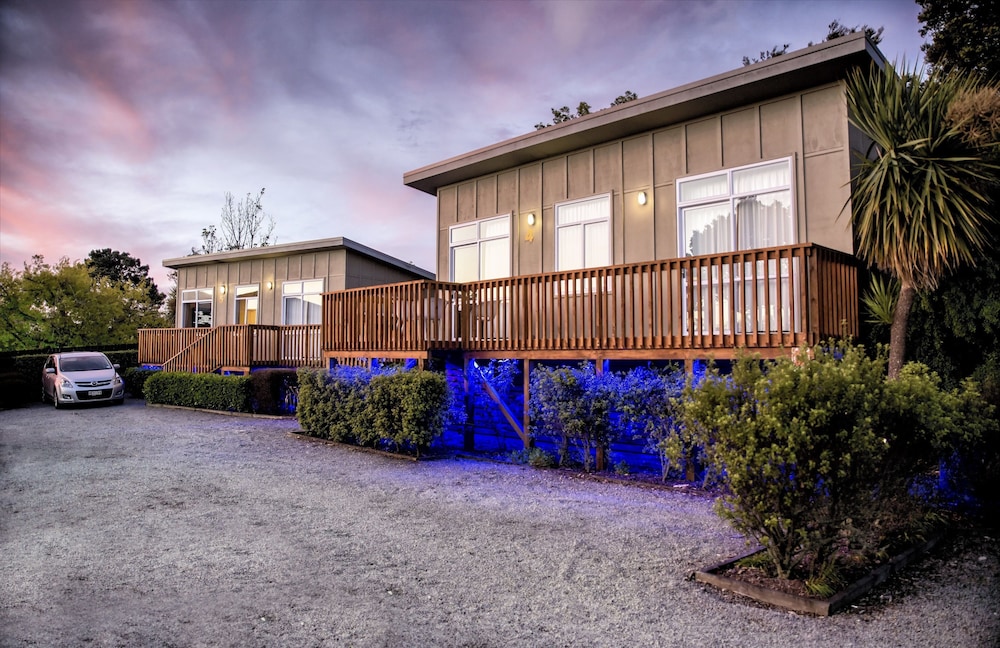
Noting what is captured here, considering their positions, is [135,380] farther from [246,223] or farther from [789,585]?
[789,585]

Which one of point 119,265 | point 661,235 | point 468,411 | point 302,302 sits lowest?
point 468,411

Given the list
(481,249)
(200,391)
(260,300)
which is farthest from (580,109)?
(200,391)

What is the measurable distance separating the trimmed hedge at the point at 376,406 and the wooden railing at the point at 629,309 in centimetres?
116

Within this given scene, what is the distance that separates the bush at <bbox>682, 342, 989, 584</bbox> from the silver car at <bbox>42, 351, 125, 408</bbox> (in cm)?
1716

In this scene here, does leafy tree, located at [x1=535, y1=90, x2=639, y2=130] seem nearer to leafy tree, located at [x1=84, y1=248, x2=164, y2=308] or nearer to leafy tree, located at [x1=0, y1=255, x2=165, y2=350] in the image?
leafy tree, located at [x1=0, y1=255, x2=165, y2=350]

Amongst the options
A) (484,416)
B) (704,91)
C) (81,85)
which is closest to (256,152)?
(484,416)

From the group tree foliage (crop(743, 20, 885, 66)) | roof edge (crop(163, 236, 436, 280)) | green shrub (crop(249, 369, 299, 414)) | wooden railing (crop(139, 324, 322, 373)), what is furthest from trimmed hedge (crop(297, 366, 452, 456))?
tree foliage (crop(743, 20, 885, 66))

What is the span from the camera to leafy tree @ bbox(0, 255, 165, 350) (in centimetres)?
2322

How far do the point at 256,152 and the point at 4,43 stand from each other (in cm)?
1514

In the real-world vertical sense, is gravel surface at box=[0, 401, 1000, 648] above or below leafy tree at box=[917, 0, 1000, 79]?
below

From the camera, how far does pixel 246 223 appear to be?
36.8 meters

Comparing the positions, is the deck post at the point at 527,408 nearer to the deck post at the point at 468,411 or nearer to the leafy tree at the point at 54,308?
the deck post at the point at 468,411

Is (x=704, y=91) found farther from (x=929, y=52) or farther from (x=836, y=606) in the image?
(x=929, y=52)

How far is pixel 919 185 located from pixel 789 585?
4861 mm
